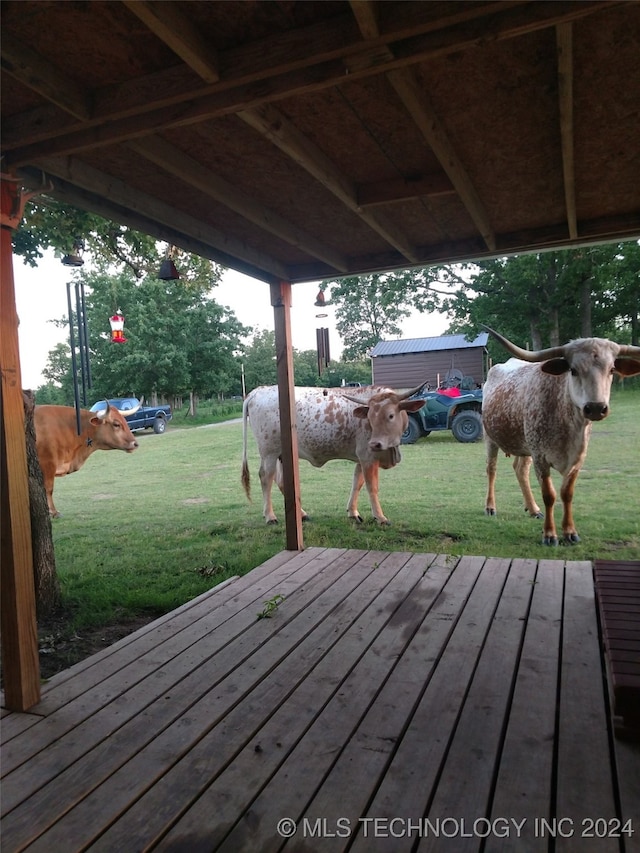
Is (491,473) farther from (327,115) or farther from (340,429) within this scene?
(327,115)

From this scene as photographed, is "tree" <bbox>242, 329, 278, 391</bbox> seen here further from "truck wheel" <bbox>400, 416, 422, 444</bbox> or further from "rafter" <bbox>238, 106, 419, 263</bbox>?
"rafter" <bbox>238, 106, 419, 263</bbox>

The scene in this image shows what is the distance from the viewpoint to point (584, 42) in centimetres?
184

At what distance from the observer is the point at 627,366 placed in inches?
165

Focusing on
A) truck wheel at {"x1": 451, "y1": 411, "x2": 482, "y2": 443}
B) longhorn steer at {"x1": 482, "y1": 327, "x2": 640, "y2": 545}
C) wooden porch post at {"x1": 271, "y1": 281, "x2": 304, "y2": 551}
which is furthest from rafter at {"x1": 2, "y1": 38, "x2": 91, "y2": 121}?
truck wheel at {"x1": 451, "y1": 411, "x2": 482, "y2": 443}

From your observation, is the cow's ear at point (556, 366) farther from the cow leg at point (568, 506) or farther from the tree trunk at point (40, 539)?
the tree trunk at point (40, 539)

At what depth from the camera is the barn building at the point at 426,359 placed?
13836 mm

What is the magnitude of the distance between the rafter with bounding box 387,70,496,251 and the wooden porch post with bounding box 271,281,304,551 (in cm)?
163

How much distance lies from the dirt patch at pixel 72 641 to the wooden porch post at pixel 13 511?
2.44 ft

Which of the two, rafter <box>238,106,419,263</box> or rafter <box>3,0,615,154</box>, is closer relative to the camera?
rafter <box>3,0,615,154</box>

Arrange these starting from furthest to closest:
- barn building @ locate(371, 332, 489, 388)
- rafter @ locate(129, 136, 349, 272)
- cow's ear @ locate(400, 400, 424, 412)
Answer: barn building @ locate(371, 332, 489, 388) → cow's ear @ locate(400, 400, 424, 412) → rafter @ locate(129, 136, 349, 272)

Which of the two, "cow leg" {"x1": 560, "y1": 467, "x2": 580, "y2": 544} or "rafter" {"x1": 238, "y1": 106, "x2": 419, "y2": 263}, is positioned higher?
"rafter" {"x1": 238, "y1": 106, "x2": 419, "y2": 263}

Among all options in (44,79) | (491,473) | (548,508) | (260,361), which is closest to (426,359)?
(491,473)

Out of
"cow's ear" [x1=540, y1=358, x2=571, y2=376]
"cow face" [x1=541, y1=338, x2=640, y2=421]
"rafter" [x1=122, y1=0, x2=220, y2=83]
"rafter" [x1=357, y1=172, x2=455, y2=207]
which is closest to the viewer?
"rafter" [x1=122, y1=0, x2=220, y2=83]

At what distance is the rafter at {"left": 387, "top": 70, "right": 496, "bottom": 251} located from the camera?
1.89 metres
